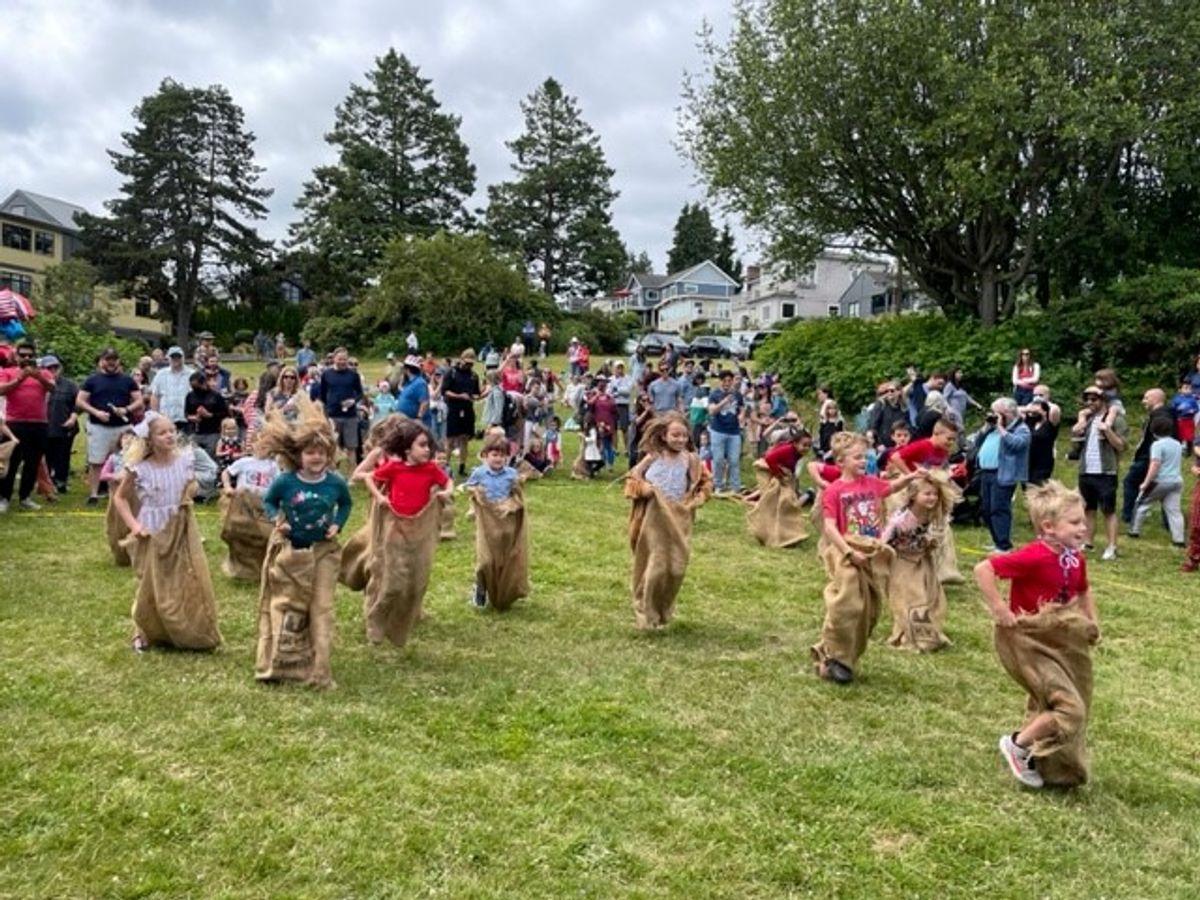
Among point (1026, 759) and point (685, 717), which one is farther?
point (685, 717)

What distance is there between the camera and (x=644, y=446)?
7.57 m

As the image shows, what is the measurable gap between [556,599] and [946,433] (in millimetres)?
3861

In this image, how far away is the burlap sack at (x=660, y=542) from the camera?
729 centimetres

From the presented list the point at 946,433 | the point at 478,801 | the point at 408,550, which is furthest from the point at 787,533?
the point at 478,801

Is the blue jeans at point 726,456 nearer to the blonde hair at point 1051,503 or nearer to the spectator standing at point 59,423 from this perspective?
the spectator standing at point 59,423

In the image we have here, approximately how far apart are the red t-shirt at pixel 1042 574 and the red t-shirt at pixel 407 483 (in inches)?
149

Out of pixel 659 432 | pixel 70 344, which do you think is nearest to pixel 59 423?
pixel 659 432

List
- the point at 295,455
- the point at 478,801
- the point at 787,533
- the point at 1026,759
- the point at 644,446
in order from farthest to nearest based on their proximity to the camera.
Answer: the point at 787,533, the point at 644,446, the point at 295,455, the point at 1026,759, the point at 478,801

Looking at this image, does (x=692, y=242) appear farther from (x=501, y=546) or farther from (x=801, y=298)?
(x=501, y=546)

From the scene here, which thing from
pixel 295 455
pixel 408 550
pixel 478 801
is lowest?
pixel 478 801

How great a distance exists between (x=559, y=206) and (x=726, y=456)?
53477 mm

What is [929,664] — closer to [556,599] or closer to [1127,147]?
[556,599]

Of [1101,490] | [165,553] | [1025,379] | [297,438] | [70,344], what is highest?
[70,344]

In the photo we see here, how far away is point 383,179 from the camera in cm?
5628
